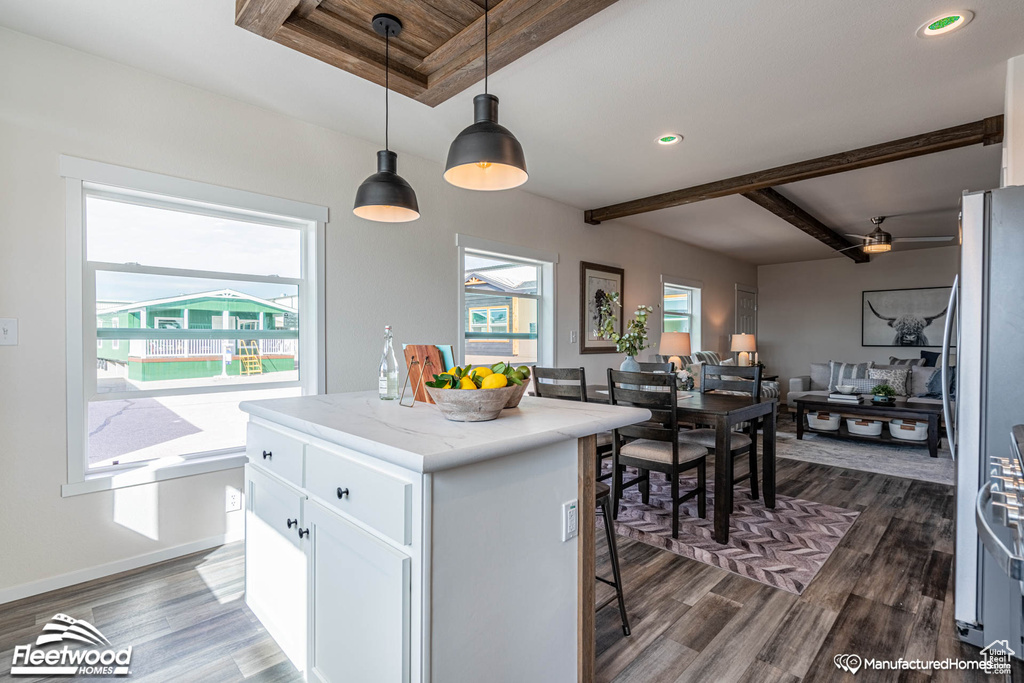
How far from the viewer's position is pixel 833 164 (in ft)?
11.7

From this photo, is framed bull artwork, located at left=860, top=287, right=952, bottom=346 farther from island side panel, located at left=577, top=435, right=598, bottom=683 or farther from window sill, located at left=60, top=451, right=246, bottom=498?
window sill, located at left=60, top=451, right=246, bottom=498

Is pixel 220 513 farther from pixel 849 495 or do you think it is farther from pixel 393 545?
pixel 849 495

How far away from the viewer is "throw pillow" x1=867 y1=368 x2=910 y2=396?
19.4 ft

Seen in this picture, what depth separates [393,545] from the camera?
47.3 inches

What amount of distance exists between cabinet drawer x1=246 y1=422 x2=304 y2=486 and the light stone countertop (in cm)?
7

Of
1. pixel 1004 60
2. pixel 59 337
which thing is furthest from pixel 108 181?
pixel 1004 60

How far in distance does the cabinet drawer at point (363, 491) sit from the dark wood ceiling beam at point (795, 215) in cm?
415

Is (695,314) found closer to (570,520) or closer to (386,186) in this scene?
(386,186)

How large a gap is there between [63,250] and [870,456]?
20.9 ft

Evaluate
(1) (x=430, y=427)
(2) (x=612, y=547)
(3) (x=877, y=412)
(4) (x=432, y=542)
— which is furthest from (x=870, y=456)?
(4) (x=432, y=542)

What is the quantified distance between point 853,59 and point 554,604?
2.76 meters

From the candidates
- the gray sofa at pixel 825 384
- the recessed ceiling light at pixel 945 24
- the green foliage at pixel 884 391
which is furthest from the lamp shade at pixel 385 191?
the green foliage at pixel 884 391

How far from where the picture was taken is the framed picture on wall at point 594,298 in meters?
5.16

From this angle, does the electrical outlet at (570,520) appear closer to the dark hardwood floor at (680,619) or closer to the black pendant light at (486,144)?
the dark hardwood floor at (680,619)
